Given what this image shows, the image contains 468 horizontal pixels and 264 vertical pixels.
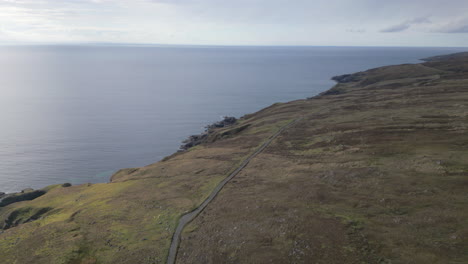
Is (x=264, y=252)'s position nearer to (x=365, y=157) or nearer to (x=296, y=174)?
(x=296, y=174)

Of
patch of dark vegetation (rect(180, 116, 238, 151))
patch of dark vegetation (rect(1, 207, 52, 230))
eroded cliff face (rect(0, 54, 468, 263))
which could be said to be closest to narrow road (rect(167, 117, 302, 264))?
eroded cliff face (rect(0, 54, 468, 263))

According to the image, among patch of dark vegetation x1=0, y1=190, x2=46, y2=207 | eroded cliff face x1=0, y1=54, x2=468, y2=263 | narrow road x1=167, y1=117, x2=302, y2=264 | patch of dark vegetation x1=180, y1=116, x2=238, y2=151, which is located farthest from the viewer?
patch of dark vegetation x1=180, y1=116, x2=238, y2=151

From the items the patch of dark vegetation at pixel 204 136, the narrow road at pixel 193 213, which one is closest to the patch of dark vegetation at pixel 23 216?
the narrow road at pixel 193 213

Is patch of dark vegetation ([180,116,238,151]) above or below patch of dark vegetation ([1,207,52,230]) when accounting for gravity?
above

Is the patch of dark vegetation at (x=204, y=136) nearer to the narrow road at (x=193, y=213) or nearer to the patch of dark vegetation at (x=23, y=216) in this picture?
the narrow road at (x=193, y=213)

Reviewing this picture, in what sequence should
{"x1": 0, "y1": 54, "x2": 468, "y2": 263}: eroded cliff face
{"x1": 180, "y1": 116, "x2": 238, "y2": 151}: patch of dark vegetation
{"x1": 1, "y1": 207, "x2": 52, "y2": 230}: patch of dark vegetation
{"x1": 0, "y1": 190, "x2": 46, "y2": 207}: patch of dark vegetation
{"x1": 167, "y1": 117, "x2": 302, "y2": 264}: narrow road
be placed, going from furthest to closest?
{"x1": 180, "y1": 116, "x2": 238, "y2": 151}: patch of dark vegetation
{"x1": 0, "y1": 190, "x2": 46, "y2": 207}: patch of dark vegetation
{"x1": 1, "y1": 207, "x2": 52, "y2": 230}: patch of dark vegetation
{"x1": 167, "y1": 117, "x2": 302, "y2": 264}: narrow road
{"x1": 0, "y1": 54, "x2": 468, "y2": 263}: eroded cliff face

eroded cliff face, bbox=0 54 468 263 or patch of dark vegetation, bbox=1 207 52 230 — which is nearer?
eroded cliff face, bbox=0 54 468 263

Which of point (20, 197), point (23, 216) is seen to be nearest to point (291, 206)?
point (23, 216)

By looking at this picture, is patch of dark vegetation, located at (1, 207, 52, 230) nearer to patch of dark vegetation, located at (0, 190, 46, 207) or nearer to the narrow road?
patch of dark vegetation, located at (0, 190, 46, 207)

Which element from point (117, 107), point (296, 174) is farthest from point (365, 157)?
point (117, 107)

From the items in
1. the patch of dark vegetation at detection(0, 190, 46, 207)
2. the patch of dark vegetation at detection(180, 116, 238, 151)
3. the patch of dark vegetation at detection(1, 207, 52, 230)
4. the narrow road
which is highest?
the narrow road
